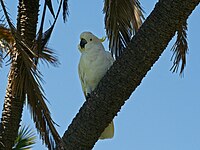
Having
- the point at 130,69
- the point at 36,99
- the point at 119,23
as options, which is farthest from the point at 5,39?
the point at 130,69

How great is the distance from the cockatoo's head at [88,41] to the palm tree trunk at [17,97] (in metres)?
0.55

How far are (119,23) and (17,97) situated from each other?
1.41 meters

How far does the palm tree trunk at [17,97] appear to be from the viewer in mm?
5859

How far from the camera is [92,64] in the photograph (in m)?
5.30

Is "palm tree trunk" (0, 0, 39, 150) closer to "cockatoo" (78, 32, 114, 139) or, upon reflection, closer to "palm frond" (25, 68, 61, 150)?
"cockatoo" (78, 32, 114, 139)

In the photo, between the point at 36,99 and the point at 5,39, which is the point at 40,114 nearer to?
the point at 36,99

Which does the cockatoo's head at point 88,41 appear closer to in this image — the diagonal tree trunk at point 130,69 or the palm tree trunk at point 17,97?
the palm tree trunk at point 17,97

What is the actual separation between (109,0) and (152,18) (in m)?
2.10

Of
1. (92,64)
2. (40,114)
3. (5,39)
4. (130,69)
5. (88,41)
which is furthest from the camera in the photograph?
(5,39)

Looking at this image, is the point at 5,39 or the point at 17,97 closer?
the point at 17,97

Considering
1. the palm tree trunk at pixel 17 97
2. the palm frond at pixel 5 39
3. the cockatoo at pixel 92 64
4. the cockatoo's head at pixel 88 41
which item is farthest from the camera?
the palm frond at pixel 5 39

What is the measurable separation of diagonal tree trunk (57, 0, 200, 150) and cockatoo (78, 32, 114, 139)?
0.92m

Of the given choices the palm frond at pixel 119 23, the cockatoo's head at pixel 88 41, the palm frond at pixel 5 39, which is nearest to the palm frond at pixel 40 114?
the cockatoo's head at pixel 88 41

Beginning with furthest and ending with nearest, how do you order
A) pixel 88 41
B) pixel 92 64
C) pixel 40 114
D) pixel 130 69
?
pixel 88 41
pixel 92 64
pixel 40 114
pixel 130 69
